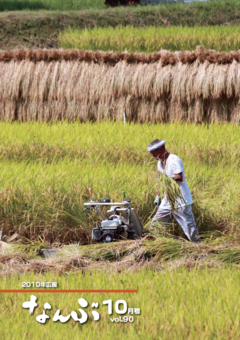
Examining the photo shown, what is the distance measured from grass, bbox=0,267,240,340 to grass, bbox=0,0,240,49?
44.0ft

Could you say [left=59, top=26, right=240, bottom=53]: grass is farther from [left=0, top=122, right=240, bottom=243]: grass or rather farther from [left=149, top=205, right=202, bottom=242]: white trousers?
[left=149, top=205, right=202, bottom=242]: white trousers

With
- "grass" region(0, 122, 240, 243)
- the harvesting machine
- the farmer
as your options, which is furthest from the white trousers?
the harvesting machine

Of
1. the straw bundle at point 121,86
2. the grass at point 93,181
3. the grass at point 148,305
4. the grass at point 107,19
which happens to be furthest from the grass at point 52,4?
the grass at point 148,305

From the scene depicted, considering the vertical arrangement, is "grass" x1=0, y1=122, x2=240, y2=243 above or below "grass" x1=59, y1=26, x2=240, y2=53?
below

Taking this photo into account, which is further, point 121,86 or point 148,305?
point 121,86

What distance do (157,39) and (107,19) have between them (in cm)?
448

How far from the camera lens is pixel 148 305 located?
3.27m

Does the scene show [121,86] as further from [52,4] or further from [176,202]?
[52,4]

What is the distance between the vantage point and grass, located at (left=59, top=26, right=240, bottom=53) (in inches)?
542

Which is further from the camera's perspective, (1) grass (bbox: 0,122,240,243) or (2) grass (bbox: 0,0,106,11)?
(2) grass (bbox: 0,0,106,11)

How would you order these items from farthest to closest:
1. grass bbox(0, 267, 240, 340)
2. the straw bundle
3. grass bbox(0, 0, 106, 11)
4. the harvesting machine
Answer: grass bbox(0, 0, 106, 11), the straw bundle, the harvesting machine, grass bbox(0, 267, 240, 340)

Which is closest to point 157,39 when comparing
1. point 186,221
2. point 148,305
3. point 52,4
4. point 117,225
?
point 186,221

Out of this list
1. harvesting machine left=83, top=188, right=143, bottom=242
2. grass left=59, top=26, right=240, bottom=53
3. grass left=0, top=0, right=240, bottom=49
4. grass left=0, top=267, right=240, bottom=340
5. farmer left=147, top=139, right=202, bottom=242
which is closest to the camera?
grass left=0, top=267, right=240, bottom=340

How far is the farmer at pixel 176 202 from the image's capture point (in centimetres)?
521
